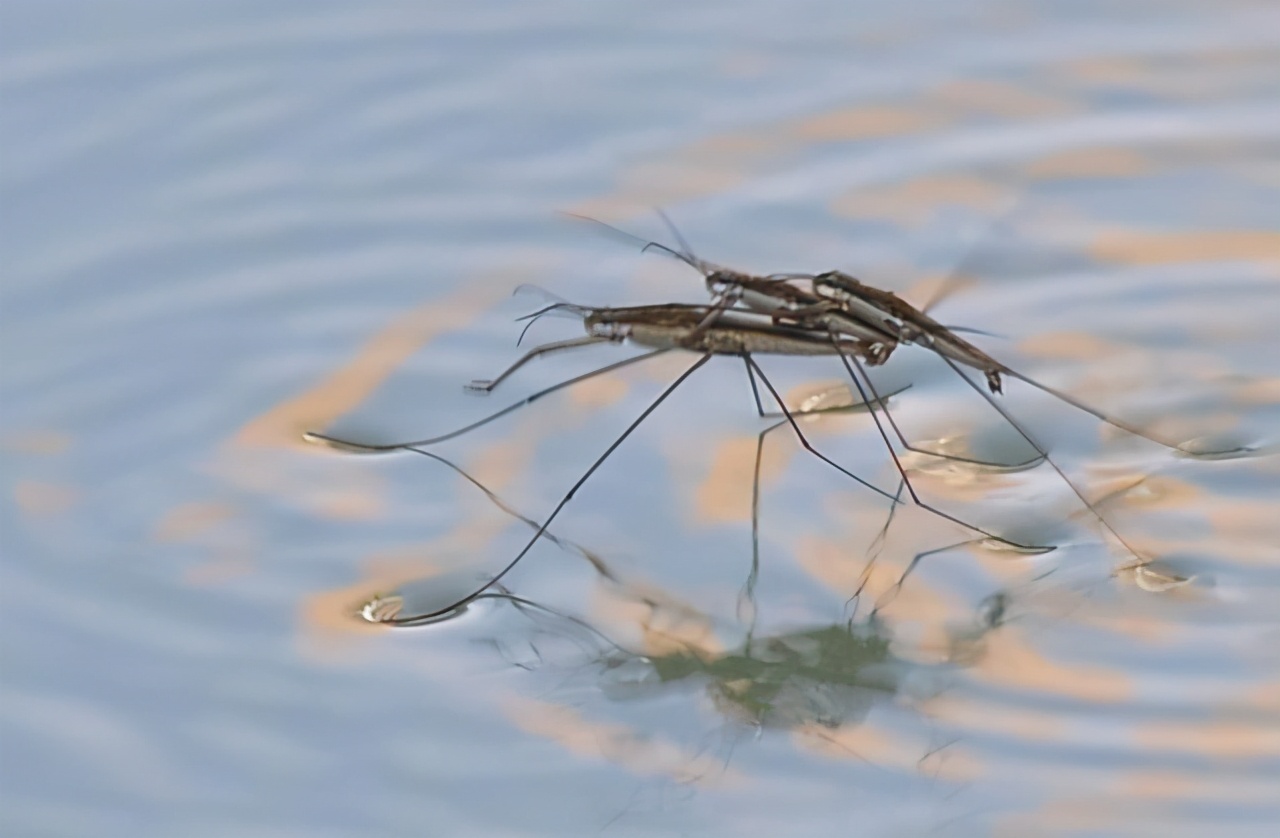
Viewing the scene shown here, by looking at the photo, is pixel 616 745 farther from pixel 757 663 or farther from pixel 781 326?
pixel 781 326

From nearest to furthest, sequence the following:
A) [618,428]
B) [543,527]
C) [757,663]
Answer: [757,663], [543,527], [618,428]

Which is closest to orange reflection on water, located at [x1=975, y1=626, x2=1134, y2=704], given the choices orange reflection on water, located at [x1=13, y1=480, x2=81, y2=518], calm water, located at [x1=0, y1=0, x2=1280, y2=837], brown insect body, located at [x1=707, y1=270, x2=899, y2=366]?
calm water, located at [x1=0, y1=0, x2=1280, y2=837]

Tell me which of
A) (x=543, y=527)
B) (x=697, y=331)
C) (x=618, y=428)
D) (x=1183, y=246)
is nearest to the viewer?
(x=697, y=331)

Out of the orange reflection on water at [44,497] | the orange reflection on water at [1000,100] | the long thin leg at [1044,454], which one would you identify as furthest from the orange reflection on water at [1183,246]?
the orange reflection on water at [44,497]

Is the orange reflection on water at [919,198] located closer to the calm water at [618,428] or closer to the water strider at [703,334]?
the calm water at [618,428]

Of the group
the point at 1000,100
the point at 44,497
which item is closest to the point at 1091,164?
the point at 1000,100

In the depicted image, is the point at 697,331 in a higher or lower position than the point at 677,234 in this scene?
lower

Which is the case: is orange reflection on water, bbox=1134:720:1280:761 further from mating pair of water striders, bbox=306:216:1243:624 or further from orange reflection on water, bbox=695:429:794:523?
orange reflection on water, bbox=695:429:794:523

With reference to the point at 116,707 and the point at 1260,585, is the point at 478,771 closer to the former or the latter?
the point at 116,707
